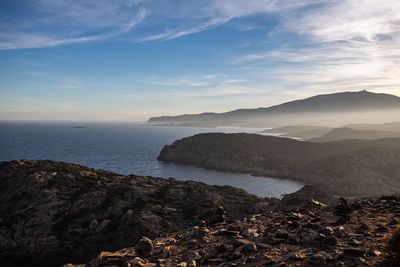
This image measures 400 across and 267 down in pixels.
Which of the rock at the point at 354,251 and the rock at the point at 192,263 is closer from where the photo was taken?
the rock at the point at 354,251

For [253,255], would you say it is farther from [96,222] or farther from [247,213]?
[96,222]

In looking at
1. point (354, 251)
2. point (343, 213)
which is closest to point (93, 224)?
point (343, 213)

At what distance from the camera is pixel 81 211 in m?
55.1

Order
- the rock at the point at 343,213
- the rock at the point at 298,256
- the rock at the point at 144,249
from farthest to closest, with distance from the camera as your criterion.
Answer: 1. the rock at the point at 343,213
2. the rock at the point at 144,249
3. the rock at the point at 298,256

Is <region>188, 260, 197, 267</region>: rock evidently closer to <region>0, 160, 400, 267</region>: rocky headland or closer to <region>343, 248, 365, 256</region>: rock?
<region>0, 160, 400, 267</region>: rocky headland

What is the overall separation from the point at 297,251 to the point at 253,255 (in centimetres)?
197

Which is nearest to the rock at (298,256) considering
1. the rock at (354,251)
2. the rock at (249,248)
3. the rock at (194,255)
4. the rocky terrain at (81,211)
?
the rock at (354,251)

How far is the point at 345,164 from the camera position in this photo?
130m

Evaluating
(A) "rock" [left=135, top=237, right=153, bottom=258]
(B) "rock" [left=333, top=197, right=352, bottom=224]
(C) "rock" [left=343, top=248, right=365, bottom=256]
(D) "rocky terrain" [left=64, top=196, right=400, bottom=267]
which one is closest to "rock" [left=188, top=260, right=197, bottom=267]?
(D) "rocky terrain" [left=64, top=196, right=400, bottom=267]

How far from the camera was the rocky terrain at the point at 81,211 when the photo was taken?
46.1 metres

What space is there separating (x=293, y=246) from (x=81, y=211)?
56.5 metres

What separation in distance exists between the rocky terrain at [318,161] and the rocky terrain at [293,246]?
117920mm

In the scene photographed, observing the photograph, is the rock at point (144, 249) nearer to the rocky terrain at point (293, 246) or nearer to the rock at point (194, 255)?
the rocky terrain at point (293, 246)

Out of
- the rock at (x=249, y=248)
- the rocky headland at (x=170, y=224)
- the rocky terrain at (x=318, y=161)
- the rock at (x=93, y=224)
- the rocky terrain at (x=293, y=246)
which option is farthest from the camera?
the rocky terrain at (x=318, y=161)
